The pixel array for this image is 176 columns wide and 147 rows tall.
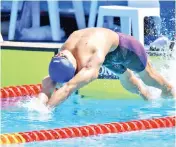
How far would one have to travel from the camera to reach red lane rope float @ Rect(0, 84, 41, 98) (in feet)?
22.0

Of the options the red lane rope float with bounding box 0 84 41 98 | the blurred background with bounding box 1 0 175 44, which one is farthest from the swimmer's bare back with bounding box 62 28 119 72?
the blurred background with bounding box 1 0 175 44

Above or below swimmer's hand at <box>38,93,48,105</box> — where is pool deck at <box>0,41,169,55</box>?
below

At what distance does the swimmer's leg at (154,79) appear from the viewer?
5.86 metres

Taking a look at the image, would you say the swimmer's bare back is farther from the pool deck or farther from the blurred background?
the blurred background

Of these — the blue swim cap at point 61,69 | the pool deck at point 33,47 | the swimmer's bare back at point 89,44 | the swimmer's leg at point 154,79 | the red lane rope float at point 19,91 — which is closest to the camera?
the blue swim cap at point 61,69

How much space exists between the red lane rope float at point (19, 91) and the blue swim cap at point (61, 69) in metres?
1.70

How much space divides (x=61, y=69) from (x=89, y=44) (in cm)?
35

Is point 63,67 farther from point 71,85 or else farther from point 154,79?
point 154,79

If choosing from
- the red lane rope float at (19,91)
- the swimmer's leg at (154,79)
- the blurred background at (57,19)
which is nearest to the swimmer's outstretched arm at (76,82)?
the swimmer's leg at (154,79)

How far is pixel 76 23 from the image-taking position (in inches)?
423

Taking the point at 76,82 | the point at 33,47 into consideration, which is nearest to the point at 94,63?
the point at 76,82

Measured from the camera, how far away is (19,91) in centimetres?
683

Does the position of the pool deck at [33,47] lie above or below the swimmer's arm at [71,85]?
below

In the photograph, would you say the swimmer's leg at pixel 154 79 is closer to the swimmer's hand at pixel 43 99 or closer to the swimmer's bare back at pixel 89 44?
the swimmer's bare back at pixel 89 44
